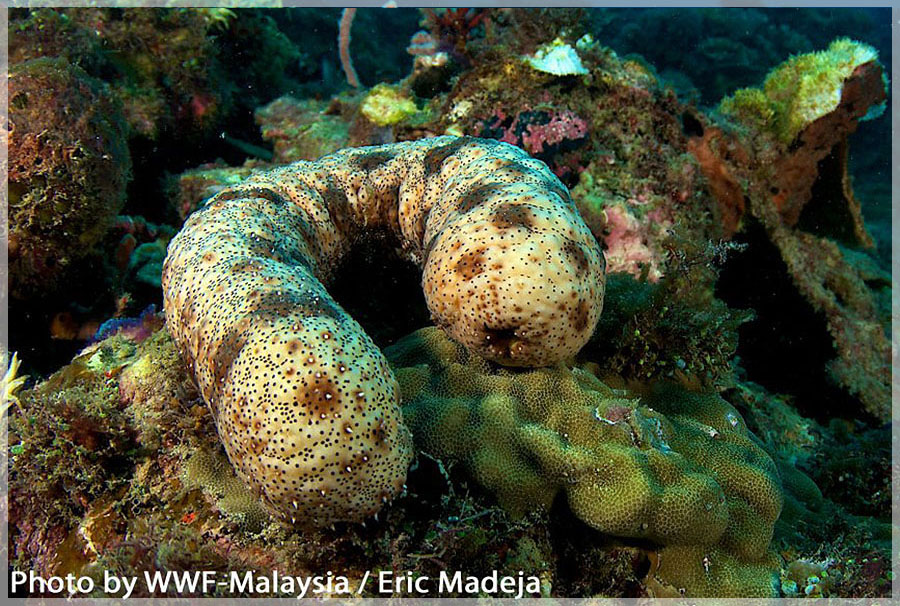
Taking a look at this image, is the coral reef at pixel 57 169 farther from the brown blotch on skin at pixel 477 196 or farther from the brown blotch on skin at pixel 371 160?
the brown blotch on skin at pixel 477 196

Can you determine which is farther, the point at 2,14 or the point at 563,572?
the point at 2,14

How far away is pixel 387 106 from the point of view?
711 centimetres

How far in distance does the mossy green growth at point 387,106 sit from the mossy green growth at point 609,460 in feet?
14.5

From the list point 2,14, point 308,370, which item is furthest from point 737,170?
point 2,14

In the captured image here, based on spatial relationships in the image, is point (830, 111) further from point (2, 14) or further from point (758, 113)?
point (2, 14)

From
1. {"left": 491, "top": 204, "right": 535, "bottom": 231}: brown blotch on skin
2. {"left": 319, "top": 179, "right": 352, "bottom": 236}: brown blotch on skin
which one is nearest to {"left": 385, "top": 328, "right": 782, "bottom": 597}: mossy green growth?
{"left": 491, "top": 204, "right": 535, "bottom": 231}: brown blotch on skin

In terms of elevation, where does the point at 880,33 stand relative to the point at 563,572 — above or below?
above

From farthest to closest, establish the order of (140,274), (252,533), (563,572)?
(140,274)
(563,572)
(252,533)

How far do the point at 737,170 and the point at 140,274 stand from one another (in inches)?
274

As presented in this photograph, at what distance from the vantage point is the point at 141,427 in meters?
3.24

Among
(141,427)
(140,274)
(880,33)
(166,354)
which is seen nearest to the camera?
(141,427)

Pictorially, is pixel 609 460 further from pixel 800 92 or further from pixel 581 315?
pixel 800 92

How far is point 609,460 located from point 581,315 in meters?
0.80

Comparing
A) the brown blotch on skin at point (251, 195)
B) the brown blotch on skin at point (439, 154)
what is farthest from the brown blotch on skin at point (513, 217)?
the brown blotch on skin at point (251, 195)
